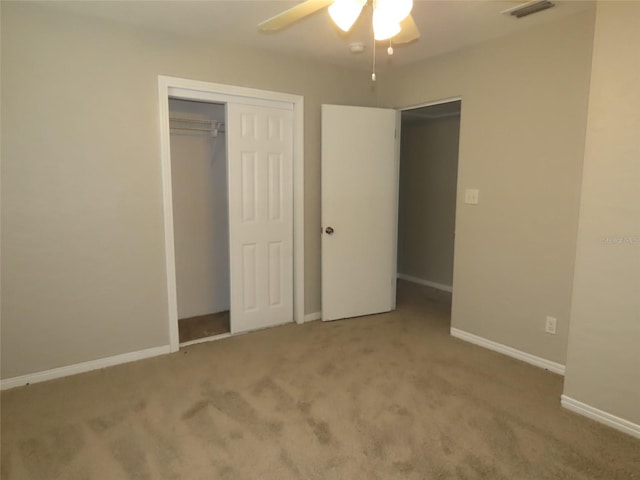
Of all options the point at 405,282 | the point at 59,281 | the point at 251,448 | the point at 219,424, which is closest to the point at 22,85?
the point at 59,281

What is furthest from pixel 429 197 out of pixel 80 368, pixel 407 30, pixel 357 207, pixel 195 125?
pixel 80 368

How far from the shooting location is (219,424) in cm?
228

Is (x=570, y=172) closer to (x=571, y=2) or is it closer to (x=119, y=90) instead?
(x=571, y=2)

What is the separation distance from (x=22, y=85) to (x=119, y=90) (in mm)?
551

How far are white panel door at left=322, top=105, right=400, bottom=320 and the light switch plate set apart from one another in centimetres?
81

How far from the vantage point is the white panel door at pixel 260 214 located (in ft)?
11.3

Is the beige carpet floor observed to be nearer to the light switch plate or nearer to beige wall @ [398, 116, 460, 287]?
the light switch plate

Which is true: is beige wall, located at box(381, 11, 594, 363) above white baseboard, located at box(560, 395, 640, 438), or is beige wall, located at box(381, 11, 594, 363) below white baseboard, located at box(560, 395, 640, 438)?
above

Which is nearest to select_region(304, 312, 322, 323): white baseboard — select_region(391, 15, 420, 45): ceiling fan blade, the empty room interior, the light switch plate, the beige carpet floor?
the empty room interior

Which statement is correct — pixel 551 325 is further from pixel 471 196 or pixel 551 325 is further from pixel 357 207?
pixel 357 207

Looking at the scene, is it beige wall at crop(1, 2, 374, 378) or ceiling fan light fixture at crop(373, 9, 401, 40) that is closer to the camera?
ceiling fan light fixture at crop(373, 9, 401, 40)

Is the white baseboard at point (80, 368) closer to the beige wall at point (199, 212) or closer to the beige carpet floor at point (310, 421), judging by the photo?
the beige carpet floor at point (310, 421)

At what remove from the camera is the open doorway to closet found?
5008mm

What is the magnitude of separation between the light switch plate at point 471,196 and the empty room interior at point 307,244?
2 centimetres
